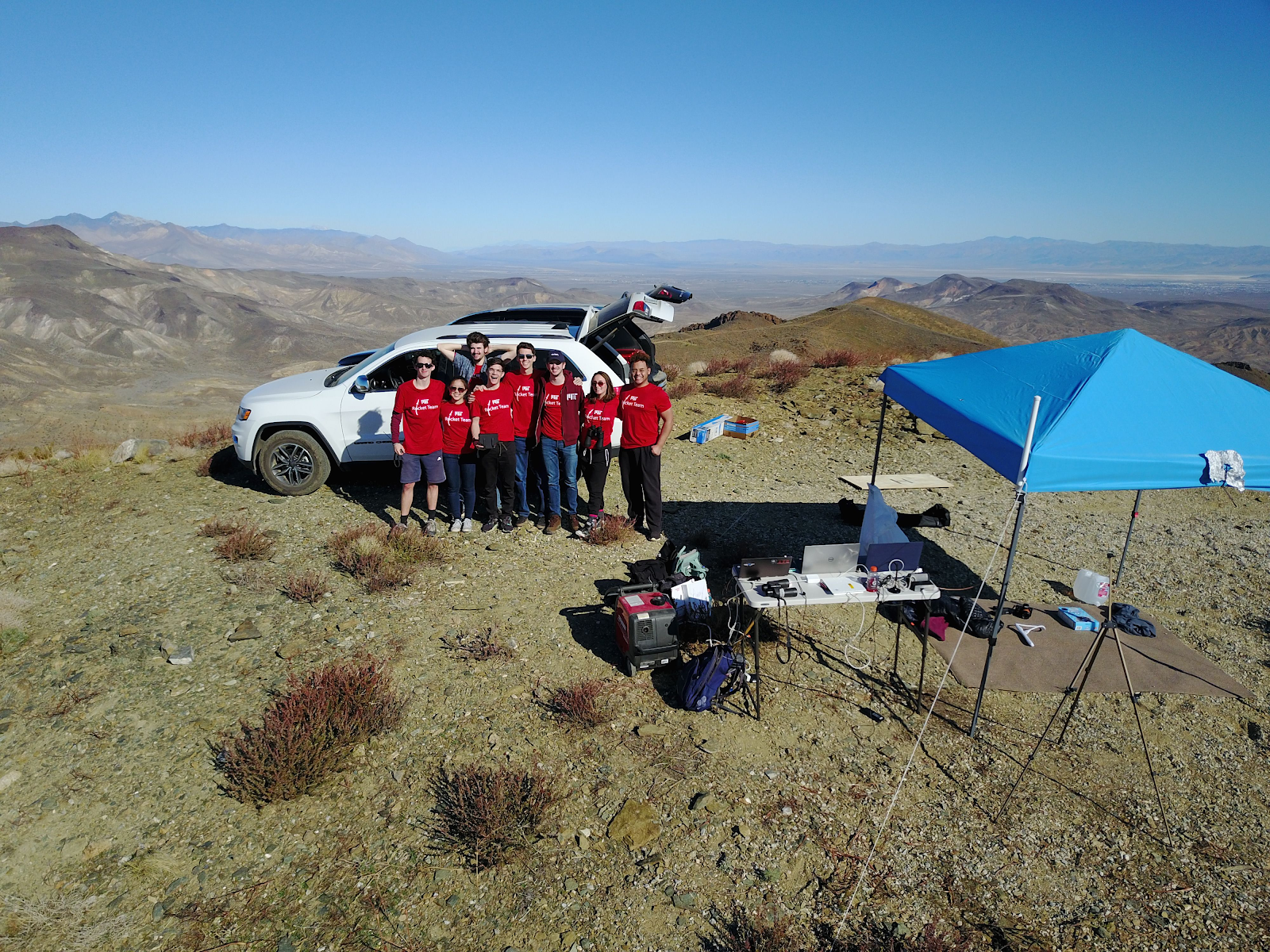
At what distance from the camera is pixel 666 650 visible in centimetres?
552

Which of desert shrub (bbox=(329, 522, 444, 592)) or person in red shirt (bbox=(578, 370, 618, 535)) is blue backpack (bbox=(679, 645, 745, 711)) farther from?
desert shrub (bbox=(329, 522, 444, 592))

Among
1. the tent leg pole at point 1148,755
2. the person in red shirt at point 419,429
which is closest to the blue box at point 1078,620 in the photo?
the tent leg pole at point 1148,755

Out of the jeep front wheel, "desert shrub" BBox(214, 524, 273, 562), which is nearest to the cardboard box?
the jeep front wheel

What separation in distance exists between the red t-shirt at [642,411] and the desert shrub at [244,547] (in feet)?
13.9

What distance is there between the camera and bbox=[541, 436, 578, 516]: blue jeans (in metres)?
7.64

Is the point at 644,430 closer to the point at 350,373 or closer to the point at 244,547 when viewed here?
the point at 350,373

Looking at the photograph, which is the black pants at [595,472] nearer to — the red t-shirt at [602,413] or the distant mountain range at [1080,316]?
the red t-shirt at [602,413]

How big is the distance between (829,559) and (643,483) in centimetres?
280

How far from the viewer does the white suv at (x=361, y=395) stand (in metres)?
8.18

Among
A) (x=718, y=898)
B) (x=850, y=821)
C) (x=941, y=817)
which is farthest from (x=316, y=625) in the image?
(x=941, y=817)

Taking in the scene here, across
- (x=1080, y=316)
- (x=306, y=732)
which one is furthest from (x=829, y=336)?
(x=1080, y=316)

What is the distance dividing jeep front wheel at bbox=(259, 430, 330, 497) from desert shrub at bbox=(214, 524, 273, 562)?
1251mm

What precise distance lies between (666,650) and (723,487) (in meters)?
4.77

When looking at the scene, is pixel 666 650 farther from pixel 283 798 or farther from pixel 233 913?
pixel 233 913
